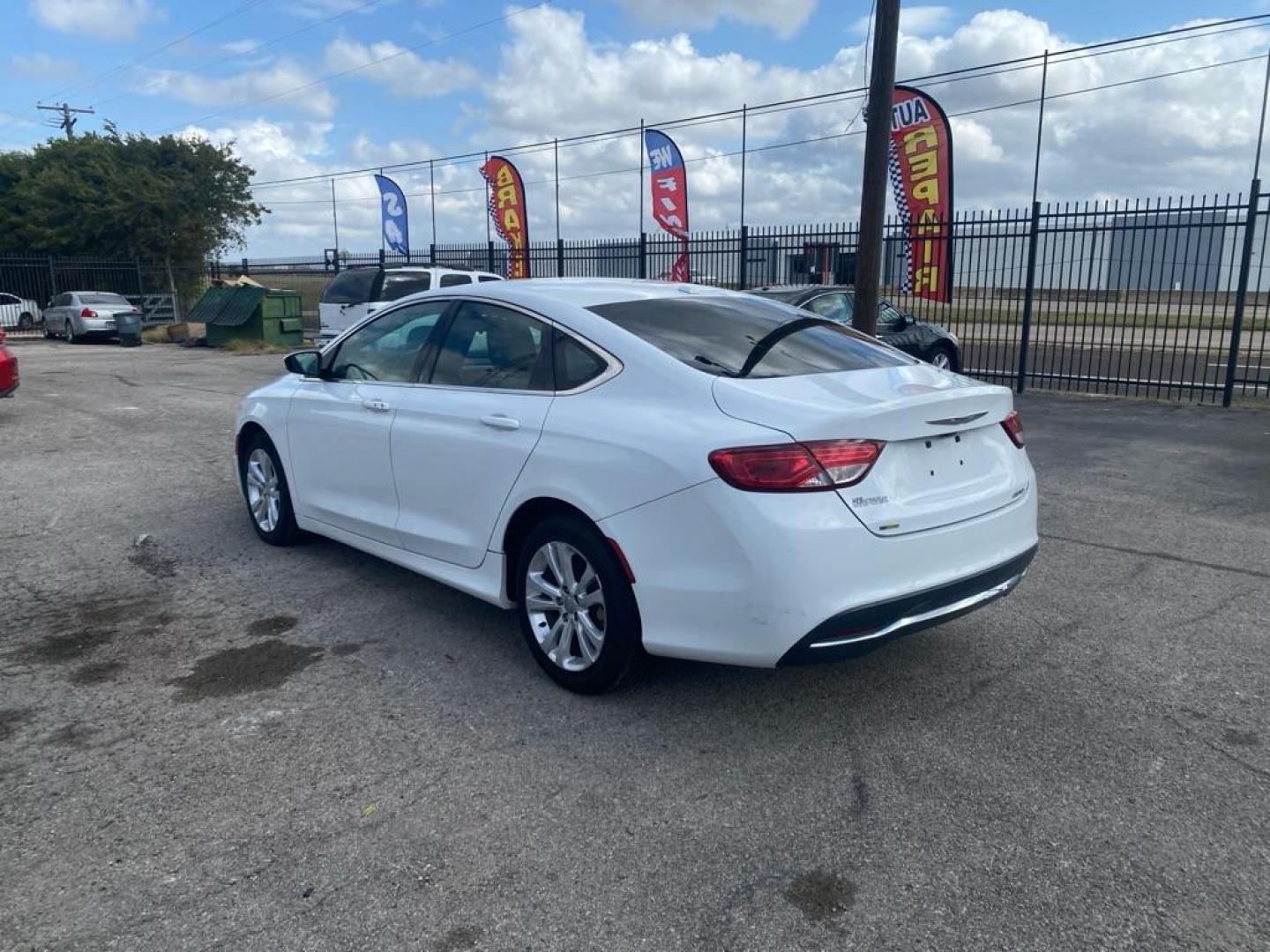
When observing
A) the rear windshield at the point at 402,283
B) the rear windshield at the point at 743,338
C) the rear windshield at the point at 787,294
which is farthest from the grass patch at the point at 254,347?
the rear windshield at the point at 743,338

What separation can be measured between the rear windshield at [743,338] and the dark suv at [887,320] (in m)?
7.91

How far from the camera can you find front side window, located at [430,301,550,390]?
13.4 ft

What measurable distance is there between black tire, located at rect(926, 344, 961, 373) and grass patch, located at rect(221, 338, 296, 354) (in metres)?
14.3

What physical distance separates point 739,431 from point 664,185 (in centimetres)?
2035

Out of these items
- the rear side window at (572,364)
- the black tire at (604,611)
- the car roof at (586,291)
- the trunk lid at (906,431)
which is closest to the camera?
the trunk lid at (906,431)

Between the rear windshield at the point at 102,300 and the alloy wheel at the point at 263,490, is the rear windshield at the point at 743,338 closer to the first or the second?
the alloy wheel at the point at 263,490

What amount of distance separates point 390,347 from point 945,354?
35.6 ft

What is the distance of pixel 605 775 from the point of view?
10.7 ft

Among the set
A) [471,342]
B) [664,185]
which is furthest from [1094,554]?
[664,185]

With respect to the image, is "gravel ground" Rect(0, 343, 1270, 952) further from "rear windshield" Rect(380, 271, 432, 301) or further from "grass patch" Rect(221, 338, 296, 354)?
"grass patch" Rect(221, 338, 296, 354)

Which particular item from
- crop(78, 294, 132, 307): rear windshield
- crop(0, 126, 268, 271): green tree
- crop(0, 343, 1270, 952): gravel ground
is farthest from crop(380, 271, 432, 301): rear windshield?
crop(0, 126, 268, 271): green tree

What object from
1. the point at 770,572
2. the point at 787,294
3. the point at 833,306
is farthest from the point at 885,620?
the point at 833,306

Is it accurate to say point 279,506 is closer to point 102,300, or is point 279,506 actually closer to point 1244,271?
point 1244,271

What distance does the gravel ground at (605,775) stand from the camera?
2.56m
